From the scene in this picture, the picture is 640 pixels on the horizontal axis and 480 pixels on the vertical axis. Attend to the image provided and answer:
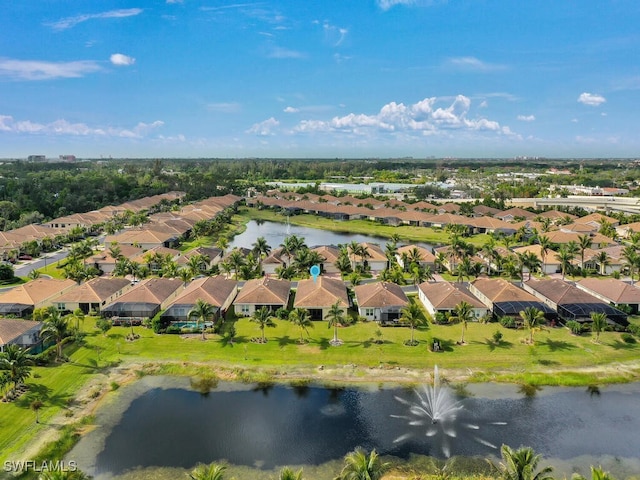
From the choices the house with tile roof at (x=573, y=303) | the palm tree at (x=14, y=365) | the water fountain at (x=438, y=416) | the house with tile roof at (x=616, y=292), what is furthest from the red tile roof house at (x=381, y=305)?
the palm tree at (x=14, y=365)

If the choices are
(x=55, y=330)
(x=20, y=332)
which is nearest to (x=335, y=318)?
(x=55, y=330)

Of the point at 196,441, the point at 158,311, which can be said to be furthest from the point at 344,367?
the point at 158,311

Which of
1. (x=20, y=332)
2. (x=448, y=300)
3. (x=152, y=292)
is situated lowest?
(x=20, y=332)

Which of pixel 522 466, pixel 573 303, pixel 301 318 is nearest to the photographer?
pixel 522 466

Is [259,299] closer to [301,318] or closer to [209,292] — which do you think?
[209,292]

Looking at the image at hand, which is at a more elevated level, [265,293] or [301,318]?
[265,293]

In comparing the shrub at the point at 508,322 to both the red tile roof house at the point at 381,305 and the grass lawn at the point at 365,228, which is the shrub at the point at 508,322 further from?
the grass lawn at the point at 365,228
